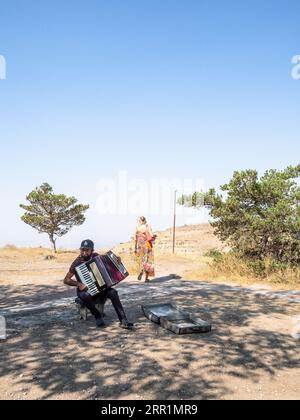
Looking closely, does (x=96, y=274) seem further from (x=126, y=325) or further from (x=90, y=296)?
(x=126, y=325)

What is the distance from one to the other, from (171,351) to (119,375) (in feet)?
3.68

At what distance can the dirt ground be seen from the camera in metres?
5.04

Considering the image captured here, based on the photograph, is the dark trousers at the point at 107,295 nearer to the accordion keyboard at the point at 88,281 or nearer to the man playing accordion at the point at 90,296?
the man playing accordion at the point at 90,296

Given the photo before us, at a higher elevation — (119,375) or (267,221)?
(267,221)

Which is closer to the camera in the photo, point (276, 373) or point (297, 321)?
point (276, 373)

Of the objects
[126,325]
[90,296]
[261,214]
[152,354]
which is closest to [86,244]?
[90,296]

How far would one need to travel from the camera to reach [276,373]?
5684mm

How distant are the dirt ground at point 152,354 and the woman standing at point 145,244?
3.16 meters

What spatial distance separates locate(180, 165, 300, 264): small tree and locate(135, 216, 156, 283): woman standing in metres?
1.92

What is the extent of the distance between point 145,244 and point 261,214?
3.85m

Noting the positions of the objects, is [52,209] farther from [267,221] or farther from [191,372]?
[191,372]

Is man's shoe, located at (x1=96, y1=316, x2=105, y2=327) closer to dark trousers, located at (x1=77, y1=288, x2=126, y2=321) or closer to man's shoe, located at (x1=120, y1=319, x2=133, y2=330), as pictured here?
dark trousers, located at (x1=77, y1=288, x2=126, y2=321)

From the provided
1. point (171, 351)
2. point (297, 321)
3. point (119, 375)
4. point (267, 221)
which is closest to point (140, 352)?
point (171, 351)

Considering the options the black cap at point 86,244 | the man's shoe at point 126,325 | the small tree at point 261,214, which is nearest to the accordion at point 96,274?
the black cap at point 86,244
